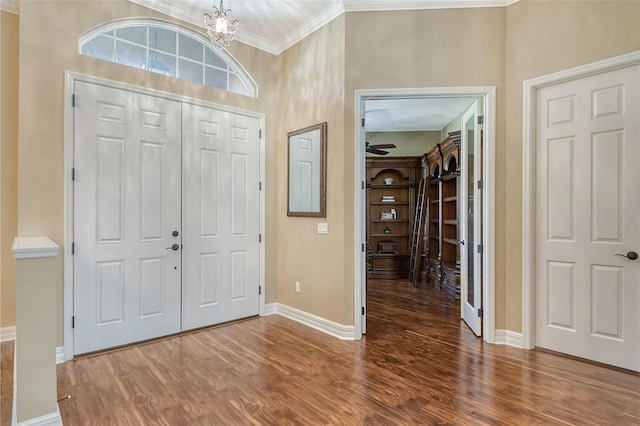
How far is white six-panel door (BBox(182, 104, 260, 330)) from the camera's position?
12.4 ft

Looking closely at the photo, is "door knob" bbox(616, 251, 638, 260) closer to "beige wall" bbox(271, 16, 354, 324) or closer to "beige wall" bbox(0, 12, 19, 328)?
"beige wall" bbox(271, 16, 354, 324)

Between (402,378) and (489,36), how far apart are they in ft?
10.7

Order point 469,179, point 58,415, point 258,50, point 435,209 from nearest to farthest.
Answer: point 58,415
point 469,179
point 258,50
point 435,209

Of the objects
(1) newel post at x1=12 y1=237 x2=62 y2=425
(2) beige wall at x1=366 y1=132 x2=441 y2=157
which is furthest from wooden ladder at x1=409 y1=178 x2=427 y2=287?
(1) newel post at x1=12 y1=237 x2=62 y2=425

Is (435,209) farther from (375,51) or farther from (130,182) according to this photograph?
(130,182)

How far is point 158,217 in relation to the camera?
3.55 metres

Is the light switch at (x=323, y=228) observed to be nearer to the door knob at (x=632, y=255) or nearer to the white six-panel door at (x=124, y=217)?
the white six-panel door at (x=124, y=217)

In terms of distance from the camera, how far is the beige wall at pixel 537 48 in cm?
283

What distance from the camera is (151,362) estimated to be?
3.02 meters

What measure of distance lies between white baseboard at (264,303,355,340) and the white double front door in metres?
0.30

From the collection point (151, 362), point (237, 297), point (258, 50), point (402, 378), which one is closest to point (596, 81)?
point (402, 378)

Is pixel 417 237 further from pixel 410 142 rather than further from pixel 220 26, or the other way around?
pixel 220 26

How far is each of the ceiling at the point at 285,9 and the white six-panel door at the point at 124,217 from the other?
3.29ft

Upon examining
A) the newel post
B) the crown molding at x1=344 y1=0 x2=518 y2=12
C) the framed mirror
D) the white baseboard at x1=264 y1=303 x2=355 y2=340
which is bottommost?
the white baseboard at x1=264 y1=303 x2=355 y2=340
